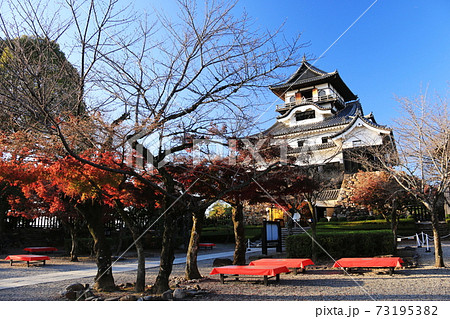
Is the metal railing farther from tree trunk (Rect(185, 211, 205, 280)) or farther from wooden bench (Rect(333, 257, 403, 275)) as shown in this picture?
tree trunk (Rect(185, 211, 205, 280))

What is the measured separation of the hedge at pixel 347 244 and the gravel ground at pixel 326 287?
9.08 ft

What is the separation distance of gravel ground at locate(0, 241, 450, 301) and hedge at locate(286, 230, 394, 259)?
109 inches

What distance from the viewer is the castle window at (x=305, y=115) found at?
126 ft

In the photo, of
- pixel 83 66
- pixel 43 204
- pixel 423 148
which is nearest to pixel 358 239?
pixel 423 148

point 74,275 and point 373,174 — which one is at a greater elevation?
point 373,174

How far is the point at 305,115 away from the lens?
1547 inches

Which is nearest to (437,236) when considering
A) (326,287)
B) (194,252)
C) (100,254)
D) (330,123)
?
(326,287)

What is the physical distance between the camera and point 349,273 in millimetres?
10562

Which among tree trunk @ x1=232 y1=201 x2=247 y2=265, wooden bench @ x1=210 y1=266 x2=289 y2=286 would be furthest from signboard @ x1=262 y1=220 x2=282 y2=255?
wooden bench @ x1=210 y1=266 x2=289 y2=286

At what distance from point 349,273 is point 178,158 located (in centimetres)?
636

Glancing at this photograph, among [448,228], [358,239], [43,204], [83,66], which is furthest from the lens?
[448,228]

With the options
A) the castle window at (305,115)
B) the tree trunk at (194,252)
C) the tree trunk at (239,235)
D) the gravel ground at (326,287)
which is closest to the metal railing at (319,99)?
the castle window at (305,115)

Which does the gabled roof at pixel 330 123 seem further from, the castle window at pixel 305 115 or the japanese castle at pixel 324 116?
the castle window at pixel 305 115
